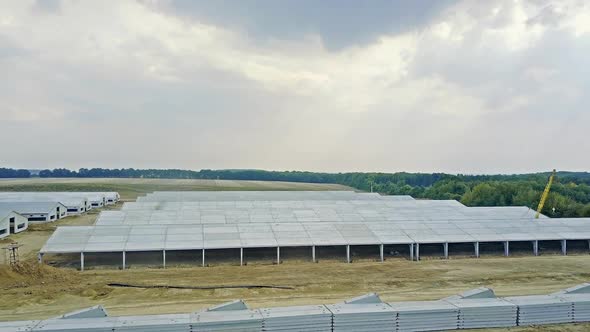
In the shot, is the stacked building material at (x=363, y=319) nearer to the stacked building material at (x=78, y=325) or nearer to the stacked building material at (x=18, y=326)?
the stacked building material at (x=78, y=325)

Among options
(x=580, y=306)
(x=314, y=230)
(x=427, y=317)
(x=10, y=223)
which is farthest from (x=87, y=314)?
(x=10, y=223)

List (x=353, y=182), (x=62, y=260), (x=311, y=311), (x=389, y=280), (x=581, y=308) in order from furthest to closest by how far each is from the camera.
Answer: (x=353, y=182)
(x=62, y=260)
(x=389, y=280)
(x=581, y=308)
(x=311, y=311)

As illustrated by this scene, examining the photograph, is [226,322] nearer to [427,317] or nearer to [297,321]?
[297,321]

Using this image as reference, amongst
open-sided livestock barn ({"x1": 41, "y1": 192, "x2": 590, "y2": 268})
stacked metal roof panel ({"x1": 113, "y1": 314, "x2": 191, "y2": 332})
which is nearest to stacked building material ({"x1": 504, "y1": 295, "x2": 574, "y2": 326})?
stacked metal roof panel ({"x1": 113, "y1": 314, "x2": 191, "y2": 332})

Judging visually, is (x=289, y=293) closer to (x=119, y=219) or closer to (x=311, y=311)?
(x=311, y=311)

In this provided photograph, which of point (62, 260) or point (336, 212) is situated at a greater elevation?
point (336, 212)

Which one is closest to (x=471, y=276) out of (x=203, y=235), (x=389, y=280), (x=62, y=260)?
(x=389, y=280)

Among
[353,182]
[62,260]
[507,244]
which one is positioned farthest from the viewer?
[353,182]
